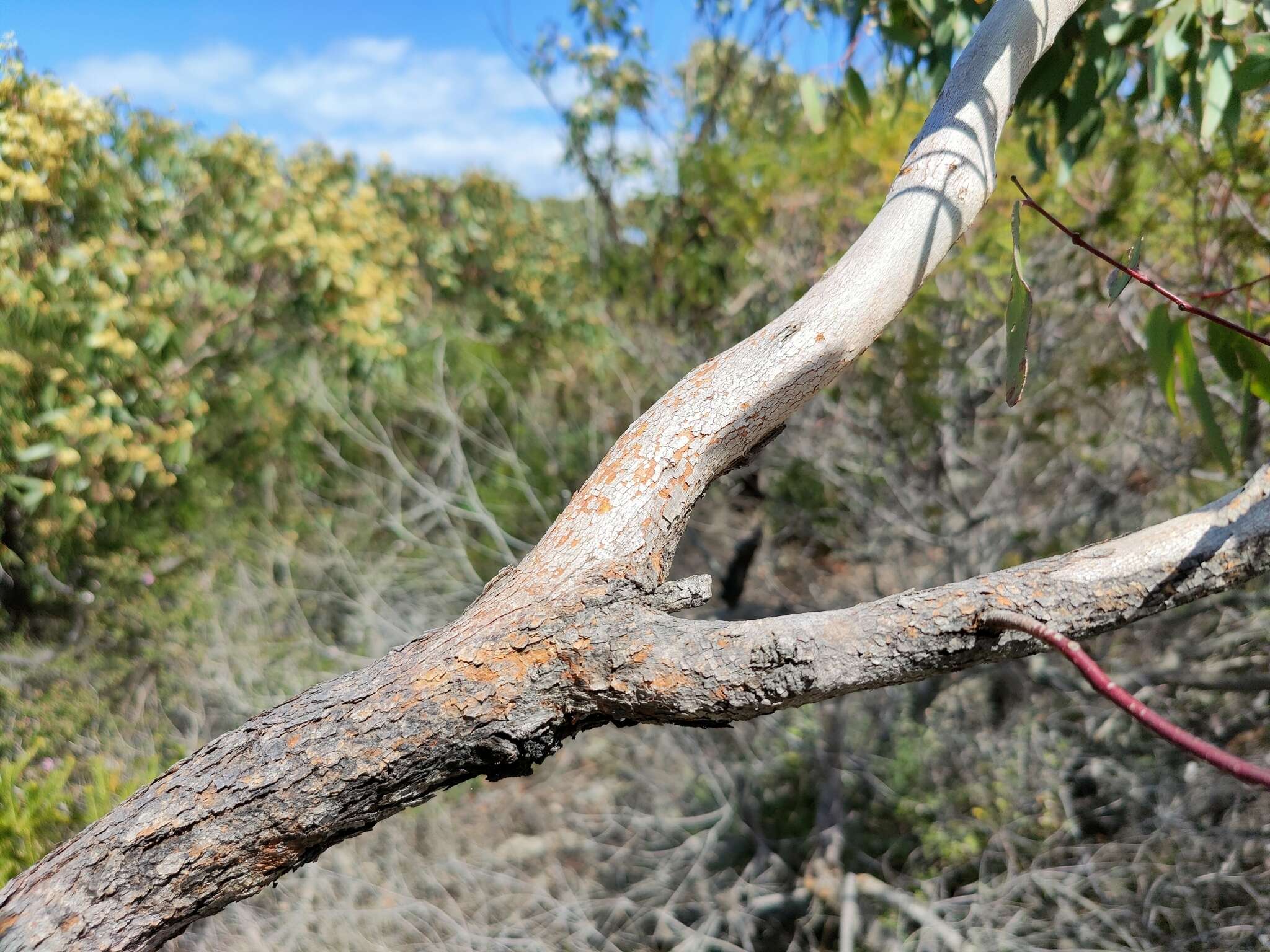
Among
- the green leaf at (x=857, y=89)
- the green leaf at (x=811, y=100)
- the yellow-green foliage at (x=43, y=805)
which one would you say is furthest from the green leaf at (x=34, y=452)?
the green leaf at (x=857, y=89)

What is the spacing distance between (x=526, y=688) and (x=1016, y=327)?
29.7 inches

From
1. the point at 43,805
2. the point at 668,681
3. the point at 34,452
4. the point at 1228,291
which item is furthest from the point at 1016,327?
the point at 34,452

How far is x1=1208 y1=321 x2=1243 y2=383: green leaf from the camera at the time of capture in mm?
1278

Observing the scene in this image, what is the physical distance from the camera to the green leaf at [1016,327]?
40.1 inches

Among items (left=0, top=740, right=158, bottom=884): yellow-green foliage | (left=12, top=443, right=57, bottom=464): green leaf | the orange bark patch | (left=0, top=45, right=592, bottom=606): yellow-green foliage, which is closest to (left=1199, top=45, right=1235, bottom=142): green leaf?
the orange bark patch

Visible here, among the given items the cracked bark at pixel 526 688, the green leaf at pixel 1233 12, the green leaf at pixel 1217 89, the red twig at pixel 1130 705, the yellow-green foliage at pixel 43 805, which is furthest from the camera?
the yellow-green foliage at pixel 43 805

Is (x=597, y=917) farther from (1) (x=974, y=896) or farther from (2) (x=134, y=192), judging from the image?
(2) (x=134, y=192)

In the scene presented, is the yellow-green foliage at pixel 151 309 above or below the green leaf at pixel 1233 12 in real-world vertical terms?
above

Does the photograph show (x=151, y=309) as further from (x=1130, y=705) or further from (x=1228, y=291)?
(x=1130, y=705)

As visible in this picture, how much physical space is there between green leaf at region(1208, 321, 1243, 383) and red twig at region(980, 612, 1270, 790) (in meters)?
0.66

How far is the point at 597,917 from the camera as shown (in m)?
3.82

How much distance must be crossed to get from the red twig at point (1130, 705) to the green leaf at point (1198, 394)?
1.85ft

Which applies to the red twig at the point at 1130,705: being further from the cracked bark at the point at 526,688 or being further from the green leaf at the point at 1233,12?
the green leaf at the point at 1233,12

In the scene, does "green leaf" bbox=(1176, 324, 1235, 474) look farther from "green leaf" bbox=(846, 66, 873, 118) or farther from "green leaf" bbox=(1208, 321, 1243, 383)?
"green leaf" bbox=(846, 66, 873, 118)
